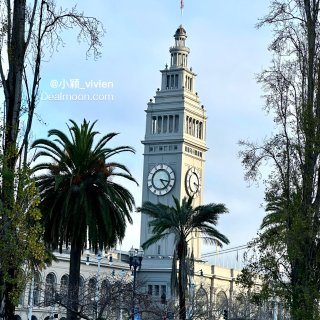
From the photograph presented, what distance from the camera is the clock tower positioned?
144 metres

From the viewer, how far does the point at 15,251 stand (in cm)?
1922

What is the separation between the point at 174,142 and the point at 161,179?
23.8 feet

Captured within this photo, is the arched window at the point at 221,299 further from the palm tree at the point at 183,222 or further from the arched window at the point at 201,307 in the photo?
the palm tree at the point at 183,222

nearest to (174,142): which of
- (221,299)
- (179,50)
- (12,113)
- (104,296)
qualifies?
(179,50)

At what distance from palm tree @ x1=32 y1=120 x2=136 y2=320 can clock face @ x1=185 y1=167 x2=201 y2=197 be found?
106 meters

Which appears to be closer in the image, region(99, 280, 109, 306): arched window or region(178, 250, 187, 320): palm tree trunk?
region(99, 280, 109, 306): arched window

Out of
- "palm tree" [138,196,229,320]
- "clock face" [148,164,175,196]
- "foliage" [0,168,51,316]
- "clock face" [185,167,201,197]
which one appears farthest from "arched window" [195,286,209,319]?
"clock face" [185,167,201,197]

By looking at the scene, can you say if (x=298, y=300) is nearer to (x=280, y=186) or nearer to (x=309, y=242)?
(x=309, y=242)

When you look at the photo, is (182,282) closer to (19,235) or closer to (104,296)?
(104,296)

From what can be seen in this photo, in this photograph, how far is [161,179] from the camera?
477ft

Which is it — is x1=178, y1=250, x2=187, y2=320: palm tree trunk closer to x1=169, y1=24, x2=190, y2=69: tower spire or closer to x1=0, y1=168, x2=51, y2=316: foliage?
x1=0, y1=168, x2=51, y2=316: foliage

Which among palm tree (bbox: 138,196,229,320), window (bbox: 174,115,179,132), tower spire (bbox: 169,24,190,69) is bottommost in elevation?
palm tree (bbox: 138,196,229,320)

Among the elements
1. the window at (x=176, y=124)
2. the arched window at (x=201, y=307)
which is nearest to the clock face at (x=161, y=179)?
the window at (x=176, y=124)

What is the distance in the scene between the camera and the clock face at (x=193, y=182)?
5763 inches
